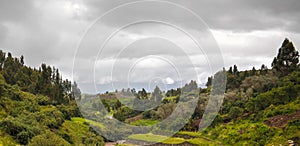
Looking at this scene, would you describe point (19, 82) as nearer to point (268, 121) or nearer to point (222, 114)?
point (222, 114)

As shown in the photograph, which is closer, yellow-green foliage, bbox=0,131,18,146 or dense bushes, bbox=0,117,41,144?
yellow-green foliage, bbox=0,131,18,146

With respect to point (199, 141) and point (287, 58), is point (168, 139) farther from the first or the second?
point (287, 58)

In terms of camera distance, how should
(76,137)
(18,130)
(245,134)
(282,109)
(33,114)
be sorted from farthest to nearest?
(282,109), (245,134), (76,137), (33,114), (18,130)

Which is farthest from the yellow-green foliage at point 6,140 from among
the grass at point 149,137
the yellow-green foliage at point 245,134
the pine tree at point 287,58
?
the pine tree at point 287,58

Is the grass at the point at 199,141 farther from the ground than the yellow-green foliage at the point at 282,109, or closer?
closer

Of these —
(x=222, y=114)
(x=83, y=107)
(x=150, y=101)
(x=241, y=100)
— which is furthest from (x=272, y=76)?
(x=83, y=107)

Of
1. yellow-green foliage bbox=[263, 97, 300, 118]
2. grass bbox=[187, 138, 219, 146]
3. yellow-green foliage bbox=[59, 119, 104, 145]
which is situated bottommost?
grass bbox=[187, 138, 219, 146]

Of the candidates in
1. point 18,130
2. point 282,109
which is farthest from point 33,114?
point 282,109

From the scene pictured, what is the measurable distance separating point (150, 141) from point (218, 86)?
126 feet

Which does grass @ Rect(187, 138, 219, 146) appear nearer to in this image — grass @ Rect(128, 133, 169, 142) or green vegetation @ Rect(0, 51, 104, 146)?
grass @ Rect(128, 133, 169, 142)

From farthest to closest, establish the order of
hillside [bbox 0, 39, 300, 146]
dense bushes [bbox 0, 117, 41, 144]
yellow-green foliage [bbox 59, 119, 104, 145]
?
yellow-green foliage [bbox 59, 119, 104, 145] < hillside [bbox 0, 39, 300, 146] < dense bushes [bbox 0, 117, 41, 144]

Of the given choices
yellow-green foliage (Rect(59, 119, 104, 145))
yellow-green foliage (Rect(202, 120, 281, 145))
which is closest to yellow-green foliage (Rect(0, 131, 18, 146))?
yellow-green foliage (Rect(59, 119, 104, 145))

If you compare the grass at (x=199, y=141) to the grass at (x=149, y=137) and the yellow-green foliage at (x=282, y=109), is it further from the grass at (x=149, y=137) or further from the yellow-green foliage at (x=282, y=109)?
the yellow-green foliage at (x=282, y=109)

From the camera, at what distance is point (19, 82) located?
78.1 meters
